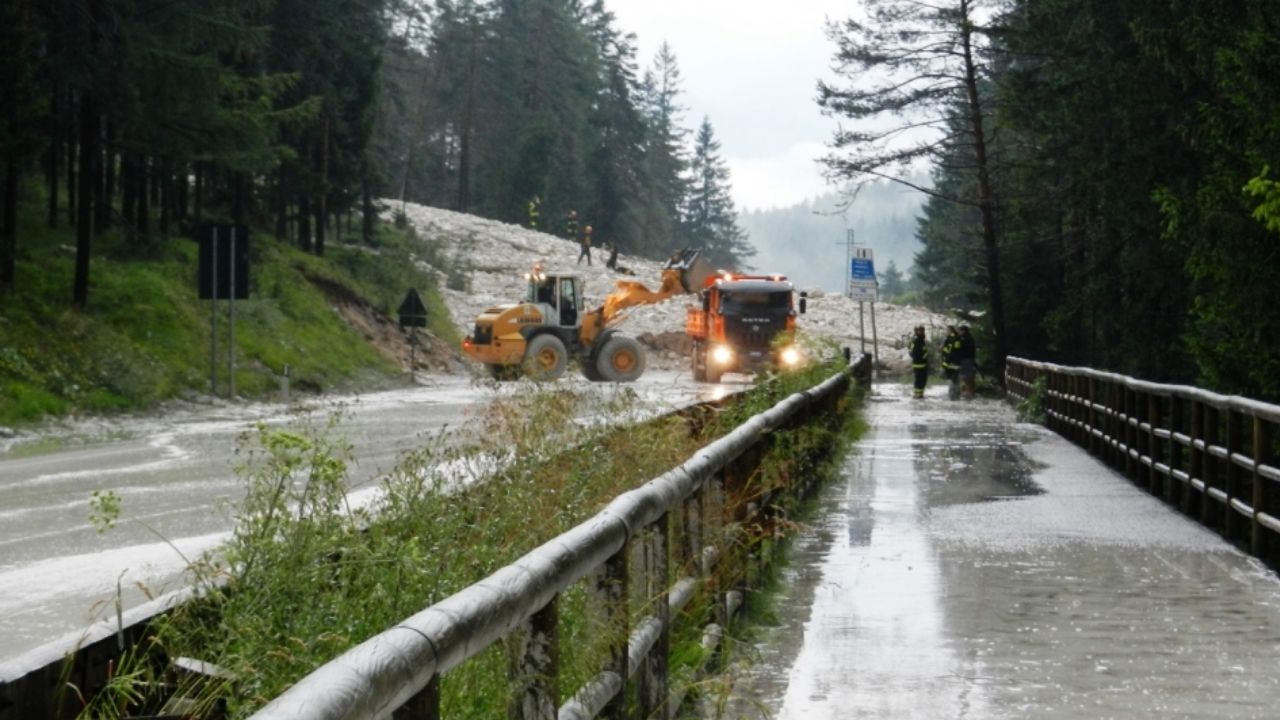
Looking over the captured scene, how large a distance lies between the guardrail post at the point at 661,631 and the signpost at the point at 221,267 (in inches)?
1098

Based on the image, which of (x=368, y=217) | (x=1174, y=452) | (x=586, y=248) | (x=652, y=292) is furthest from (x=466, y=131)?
(x=1174, y=452)

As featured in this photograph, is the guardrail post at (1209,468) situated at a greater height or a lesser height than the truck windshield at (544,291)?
A: lesser

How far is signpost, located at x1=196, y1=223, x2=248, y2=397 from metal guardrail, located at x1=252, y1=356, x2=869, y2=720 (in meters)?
25.4

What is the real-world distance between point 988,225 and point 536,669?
162ft

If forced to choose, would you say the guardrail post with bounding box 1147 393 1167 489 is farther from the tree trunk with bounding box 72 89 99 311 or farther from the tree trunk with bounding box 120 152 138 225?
the tree trunk with bounding box 120 152 138 225

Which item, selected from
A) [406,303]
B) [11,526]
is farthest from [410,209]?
[11,526]

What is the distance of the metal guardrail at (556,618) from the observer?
3045 mm

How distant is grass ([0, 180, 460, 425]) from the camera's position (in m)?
31.0

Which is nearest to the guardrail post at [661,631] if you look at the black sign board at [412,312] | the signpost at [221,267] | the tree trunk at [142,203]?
the signpost at [221,267]

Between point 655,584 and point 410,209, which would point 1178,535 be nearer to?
point 655,584

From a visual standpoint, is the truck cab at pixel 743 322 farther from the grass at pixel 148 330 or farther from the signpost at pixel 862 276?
the grass at pixel 148 330

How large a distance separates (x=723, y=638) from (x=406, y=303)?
40.8 meters

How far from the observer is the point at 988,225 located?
172 ft

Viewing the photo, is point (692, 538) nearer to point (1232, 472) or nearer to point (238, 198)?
point (1232, 472)
